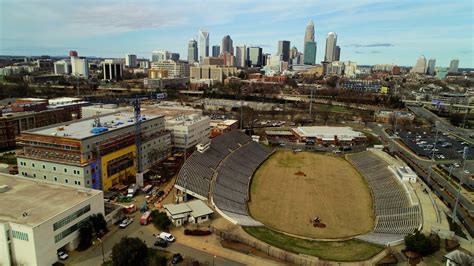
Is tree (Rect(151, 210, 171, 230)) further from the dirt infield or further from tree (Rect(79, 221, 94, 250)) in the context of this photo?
the dirt infield

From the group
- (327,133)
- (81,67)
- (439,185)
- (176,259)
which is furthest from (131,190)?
(81,67)

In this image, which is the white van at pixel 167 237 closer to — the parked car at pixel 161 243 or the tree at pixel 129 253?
the parked car at pixel 161 243

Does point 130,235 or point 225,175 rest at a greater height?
point 225,175

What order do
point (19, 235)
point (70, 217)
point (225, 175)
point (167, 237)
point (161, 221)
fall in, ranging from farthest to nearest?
point (225, 175) < point (161, 221) < point (167, 237) < point (70, 217) < point (19, 235)

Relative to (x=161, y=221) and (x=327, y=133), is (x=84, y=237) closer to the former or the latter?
(x=161, y=221)

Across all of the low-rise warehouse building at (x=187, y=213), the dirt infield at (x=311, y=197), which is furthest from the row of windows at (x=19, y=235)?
the dirt infield at (x=311, y=197)

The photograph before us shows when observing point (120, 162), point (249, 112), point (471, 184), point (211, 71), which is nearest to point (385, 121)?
point (249, 112)

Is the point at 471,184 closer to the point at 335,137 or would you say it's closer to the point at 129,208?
the point at 335,137

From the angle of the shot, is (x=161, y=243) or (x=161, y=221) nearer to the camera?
(x=161, y=243)
